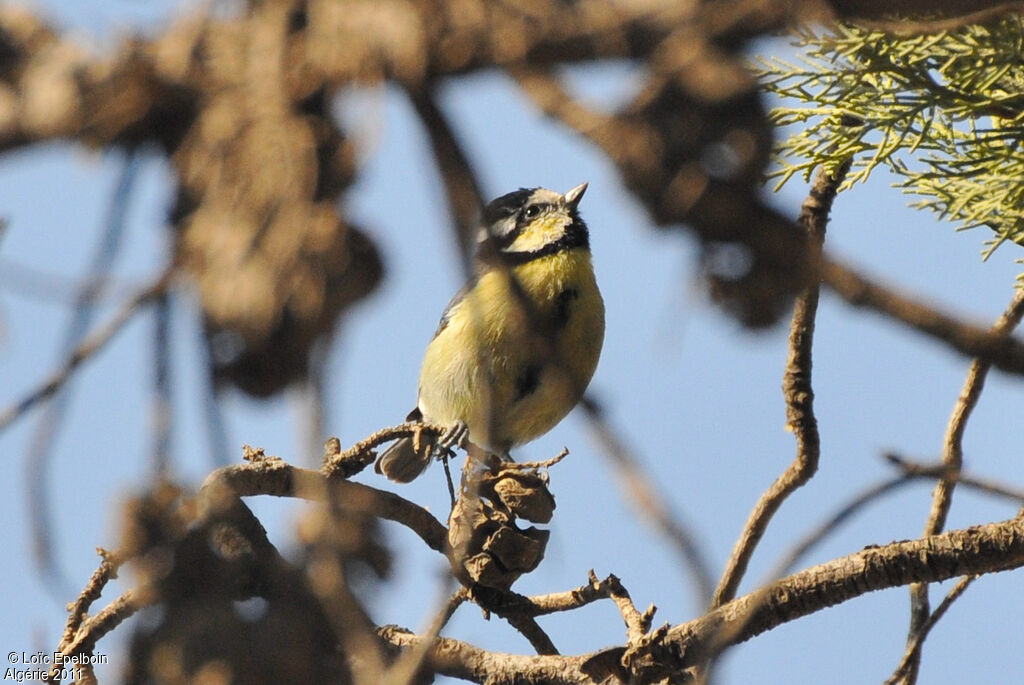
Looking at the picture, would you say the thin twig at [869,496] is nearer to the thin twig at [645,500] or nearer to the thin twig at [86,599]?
the thin twig at [645,500]

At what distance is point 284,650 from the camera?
3.91 feet

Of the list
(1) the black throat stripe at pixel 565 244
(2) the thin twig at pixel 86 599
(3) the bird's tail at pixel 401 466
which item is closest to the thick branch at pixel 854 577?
(2) the thin twig at pixel 86 599

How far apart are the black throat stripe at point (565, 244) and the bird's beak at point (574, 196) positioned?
0.24 feet

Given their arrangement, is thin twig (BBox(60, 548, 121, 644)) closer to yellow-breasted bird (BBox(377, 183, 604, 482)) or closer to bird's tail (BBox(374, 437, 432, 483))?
yellow-breasted bird (BBox(377, 183, 604, 482))

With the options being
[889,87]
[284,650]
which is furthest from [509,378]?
[284,650]

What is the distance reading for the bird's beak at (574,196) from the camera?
4711 millimetres

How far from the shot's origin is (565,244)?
4.51 metres

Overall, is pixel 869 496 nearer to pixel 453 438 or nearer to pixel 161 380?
pixel 161 380

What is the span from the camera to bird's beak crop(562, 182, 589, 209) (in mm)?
4711

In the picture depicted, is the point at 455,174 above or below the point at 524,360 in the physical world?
below

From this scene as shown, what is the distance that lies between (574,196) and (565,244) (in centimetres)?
31

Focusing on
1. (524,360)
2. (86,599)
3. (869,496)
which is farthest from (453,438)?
(869,496)

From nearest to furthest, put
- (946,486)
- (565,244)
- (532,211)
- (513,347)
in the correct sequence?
(946,486) < (513,347) < (565,244) < (532,211)

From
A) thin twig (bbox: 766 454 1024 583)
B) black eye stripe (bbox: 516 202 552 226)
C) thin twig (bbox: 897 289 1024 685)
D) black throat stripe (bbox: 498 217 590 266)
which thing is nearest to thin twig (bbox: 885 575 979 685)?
thin twig (bbox: 897 289 1024 685)
